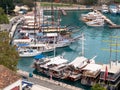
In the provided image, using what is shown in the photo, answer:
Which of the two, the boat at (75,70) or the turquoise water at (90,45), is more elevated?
the boat at (75,70)

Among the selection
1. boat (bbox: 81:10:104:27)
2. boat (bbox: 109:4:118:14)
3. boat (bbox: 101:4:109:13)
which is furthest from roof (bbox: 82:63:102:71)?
boat (bbox: 101:4:109:13)

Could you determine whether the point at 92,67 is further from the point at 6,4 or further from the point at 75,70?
the point at 6,4

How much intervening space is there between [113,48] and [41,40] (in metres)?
10.6

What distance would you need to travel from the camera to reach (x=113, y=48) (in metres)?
48.2

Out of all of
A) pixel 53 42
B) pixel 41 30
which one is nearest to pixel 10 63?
pixel 53 42

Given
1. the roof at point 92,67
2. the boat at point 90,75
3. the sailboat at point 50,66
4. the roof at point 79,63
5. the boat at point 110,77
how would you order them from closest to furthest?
1. the boat at point 110,77
2. the boat at point 90,75
3. the roof at point 92,67
4. the sailboat at point 50,66
5. the roof at point 79,63

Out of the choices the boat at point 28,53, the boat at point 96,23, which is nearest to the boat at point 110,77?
the boat at point 28,53

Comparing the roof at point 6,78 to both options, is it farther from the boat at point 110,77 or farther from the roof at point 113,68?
the roof at point 113,68

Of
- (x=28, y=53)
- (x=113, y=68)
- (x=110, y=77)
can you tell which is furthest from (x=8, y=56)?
(x=28, y=53)

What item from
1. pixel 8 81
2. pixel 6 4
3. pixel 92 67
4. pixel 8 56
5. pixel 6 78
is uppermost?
pixel 6 78

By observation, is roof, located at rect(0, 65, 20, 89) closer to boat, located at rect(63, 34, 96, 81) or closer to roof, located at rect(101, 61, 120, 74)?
boat, located at rect(63, 34, 96, 81)

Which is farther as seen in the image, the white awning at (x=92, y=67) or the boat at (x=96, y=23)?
the boat at (x=96, y=23)

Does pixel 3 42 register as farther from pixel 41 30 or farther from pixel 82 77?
pixel 41 30

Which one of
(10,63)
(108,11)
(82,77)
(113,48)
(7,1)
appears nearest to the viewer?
(10,63)
